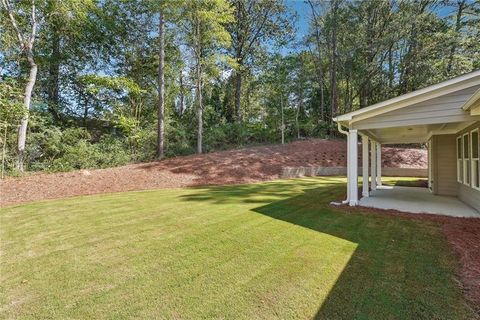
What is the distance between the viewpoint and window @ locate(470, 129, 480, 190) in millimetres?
5586

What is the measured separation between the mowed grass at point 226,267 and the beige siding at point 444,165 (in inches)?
176

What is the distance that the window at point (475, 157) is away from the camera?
18.3ft

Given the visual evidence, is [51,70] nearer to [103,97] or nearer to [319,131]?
[103,97]

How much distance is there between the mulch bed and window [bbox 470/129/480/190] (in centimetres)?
118

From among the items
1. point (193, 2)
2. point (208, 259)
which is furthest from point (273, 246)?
point (193, 2)

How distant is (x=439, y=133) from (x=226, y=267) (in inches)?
333

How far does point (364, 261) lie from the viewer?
10.4ft

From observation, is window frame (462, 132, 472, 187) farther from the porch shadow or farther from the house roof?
the porch shadow

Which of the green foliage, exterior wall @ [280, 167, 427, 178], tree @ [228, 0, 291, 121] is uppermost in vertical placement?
tree @ [228, 0, 291, 121]

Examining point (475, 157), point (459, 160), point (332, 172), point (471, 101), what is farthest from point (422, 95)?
point (332, 172)

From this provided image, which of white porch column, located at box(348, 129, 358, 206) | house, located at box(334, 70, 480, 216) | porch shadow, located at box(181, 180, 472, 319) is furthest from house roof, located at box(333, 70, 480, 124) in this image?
porch shadow, located at box(181, 180, 472, 319)

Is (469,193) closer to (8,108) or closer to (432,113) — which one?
(432,113)

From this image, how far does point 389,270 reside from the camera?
9.62 feet

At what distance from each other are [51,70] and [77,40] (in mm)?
2396
